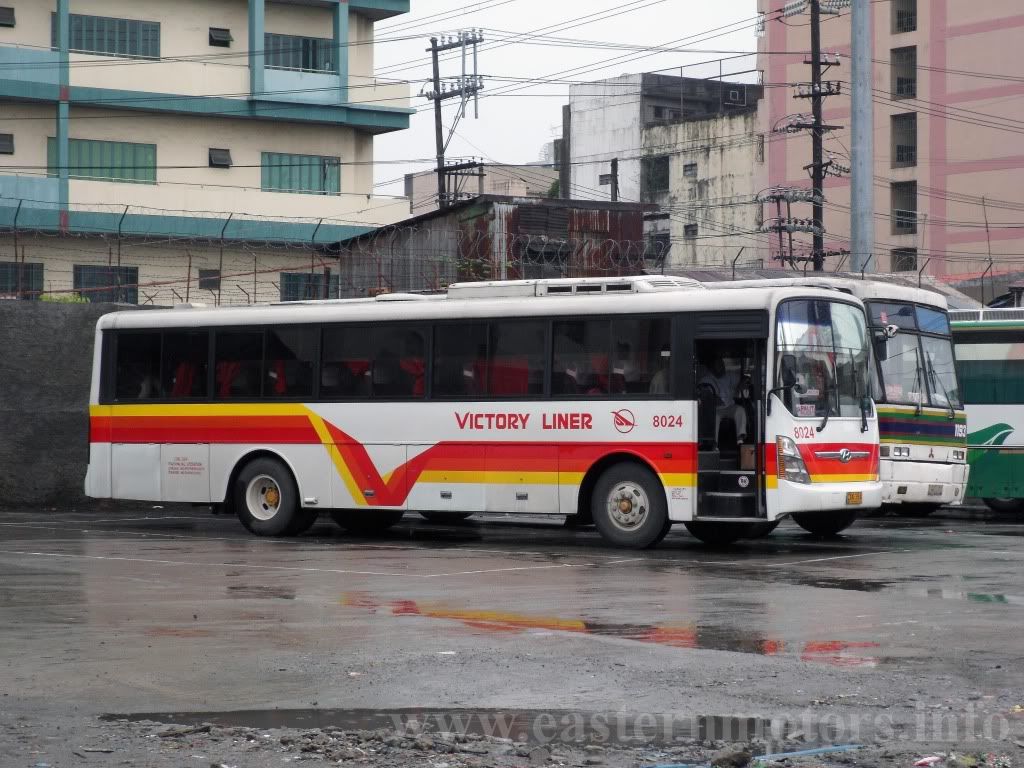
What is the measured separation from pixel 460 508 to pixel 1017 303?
14.8 m

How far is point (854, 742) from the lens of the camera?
23.3ft

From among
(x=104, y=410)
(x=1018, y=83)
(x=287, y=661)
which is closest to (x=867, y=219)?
(x=104, y=410)

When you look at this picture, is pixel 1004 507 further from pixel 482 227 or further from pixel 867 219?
pixel 482 227

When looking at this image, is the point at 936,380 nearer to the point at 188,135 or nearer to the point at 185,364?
the point at 185,364

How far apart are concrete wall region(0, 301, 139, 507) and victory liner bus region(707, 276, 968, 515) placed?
11969 mm

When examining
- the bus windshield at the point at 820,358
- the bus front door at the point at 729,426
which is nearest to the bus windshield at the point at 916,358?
the bus windshield at the point at 820,358

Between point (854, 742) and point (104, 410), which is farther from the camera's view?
point (104, 410)

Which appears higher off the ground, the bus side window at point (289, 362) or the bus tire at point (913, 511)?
the bus side window at point (289, 362)

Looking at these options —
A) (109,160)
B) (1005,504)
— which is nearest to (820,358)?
(1005,504)

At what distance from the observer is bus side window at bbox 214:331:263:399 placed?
2130cm

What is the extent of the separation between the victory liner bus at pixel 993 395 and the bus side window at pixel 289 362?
11.2m

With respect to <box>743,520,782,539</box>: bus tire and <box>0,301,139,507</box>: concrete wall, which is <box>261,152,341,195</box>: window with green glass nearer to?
<box>0,301,139,507</box>: concrete wall

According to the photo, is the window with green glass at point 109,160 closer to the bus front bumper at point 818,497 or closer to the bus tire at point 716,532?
the bus tire at point 716,532

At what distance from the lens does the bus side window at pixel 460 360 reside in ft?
64.5
